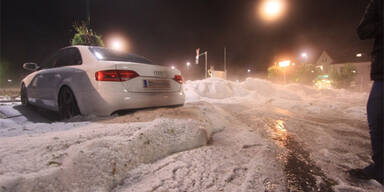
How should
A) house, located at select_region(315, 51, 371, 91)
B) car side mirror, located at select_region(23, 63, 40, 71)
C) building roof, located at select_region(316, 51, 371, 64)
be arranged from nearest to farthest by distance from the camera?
car side mirror, located at select_region(23, 63, 40, 71), house, located at select_region(315, 51, 371, 91), building roof, located at select_region(316, 51, 371, 64)

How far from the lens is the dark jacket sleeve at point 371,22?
5.04 feet

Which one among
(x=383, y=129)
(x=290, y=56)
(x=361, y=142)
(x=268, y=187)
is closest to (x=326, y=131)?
(x=361, y=142)

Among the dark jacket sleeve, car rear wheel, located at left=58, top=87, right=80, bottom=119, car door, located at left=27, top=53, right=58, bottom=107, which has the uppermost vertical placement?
the dark jacket sleeve

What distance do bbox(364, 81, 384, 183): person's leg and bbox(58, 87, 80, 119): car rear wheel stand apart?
3.74 metres

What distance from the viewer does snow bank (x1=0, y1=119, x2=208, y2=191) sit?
41.2 inches

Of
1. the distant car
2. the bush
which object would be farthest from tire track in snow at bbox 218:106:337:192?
the bush

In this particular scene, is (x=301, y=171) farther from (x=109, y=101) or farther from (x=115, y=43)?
(x=115, y=43)

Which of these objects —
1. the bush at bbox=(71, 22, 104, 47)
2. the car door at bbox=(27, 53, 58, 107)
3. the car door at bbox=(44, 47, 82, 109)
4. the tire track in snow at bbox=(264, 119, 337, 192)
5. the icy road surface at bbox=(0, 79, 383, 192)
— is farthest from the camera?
the bush at bbox=(71, 22, 104, 47)

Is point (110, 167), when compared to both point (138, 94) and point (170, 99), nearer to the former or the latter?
point (138, 94)

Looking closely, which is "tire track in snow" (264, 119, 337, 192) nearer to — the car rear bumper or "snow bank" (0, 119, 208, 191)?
"snow bank" (0, 119, 208, 191)

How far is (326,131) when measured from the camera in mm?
3018

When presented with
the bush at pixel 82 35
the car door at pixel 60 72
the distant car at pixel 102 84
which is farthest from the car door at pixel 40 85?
the bush at pixel 82 35

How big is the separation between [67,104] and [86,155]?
2024 mm

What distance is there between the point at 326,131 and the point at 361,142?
21.9 inches
